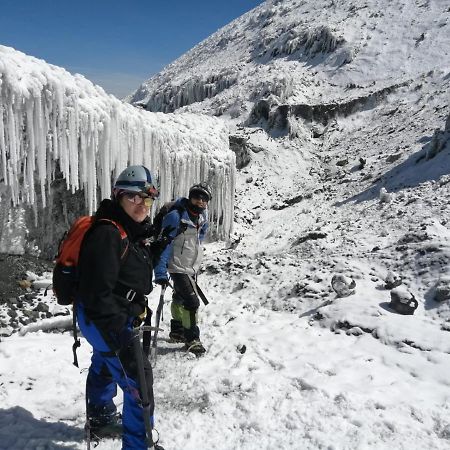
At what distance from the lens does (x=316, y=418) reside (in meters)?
4.31

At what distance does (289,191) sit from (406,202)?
347 inches

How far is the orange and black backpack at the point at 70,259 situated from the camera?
10.1ft

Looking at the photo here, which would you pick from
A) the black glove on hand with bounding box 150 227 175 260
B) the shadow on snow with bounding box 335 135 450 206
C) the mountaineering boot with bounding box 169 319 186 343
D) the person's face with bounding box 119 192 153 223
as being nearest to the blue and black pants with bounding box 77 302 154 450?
the person's face with bounding box 119 192 153 223

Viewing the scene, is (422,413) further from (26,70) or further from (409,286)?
(26,70)

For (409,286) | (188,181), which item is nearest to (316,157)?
(188,181)

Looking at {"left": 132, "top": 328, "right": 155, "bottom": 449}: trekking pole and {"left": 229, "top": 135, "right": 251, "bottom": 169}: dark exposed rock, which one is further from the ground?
{"left": 229, "top": 135, "right": 251, "bottom": 169}: dark exposed rock

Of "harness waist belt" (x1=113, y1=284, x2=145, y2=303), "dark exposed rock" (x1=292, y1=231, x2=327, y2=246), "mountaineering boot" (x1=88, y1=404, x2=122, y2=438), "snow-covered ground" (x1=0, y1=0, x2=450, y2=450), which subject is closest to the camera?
"harness waist belt" (x1=113, y1=284, x2=145, y2=303)

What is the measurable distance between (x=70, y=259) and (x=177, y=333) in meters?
3.51

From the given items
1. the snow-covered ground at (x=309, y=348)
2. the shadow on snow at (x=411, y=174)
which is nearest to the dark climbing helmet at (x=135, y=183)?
the snow-covered ground at (x=309, y=348)

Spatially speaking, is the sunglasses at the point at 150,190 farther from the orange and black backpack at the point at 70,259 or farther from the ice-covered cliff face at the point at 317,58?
the ice-covered cliff face at the point at 317,58

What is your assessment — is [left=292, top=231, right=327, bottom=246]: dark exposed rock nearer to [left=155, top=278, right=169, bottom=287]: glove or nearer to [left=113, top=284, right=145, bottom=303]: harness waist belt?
[left=155, top=278, right=169, bottom=287]: glove

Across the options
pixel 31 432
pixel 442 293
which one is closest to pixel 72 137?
pixel 31 432

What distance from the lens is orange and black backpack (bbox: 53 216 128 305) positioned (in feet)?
10.1

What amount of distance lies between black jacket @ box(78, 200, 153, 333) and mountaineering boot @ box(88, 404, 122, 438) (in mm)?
1239
